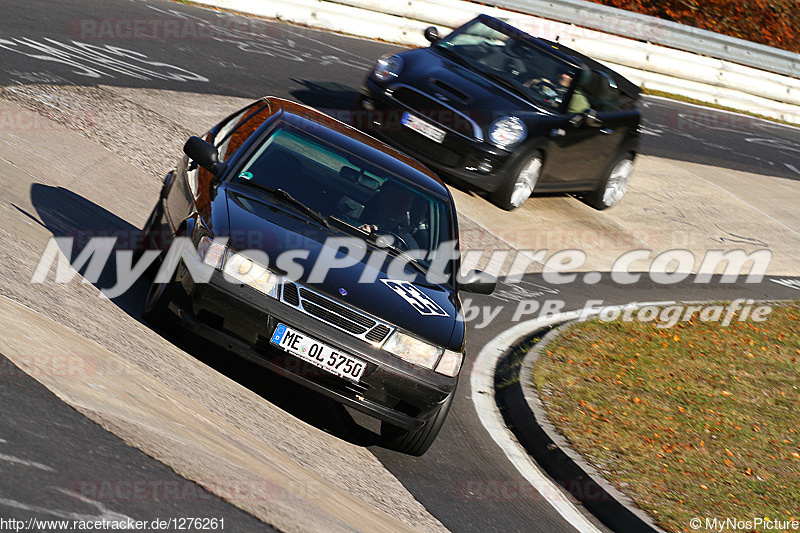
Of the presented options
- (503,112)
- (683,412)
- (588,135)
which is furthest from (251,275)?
(588,135)

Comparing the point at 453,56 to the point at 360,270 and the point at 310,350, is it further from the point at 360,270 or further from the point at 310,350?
the point at 310,350

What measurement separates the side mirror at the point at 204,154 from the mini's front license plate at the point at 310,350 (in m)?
1.53

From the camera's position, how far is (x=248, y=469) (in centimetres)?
473

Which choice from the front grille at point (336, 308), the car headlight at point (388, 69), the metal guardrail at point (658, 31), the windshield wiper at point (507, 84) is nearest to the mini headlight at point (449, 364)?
the front grille at point (336, 308)

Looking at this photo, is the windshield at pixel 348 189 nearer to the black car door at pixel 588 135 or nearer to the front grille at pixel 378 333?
the front grille at pixel 378 333

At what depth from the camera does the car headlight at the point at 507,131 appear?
11.5 metres

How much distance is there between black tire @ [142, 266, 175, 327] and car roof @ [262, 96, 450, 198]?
1797 mm

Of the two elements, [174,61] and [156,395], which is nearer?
[156,395]

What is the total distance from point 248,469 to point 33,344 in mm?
1331

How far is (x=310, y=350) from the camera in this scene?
5.53 meters

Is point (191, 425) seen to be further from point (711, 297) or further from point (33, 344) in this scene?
point (711, 297)

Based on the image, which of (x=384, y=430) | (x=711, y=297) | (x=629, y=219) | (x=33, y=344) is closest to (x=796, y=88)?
(x=629, y=219)

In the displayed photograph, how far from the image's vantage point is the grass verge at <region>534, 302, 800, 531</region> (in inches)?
260

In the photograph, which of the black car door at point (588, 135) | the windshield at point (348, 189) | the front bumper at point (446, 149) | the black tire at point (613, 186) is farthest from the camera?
the black tire at point (613, 186)
